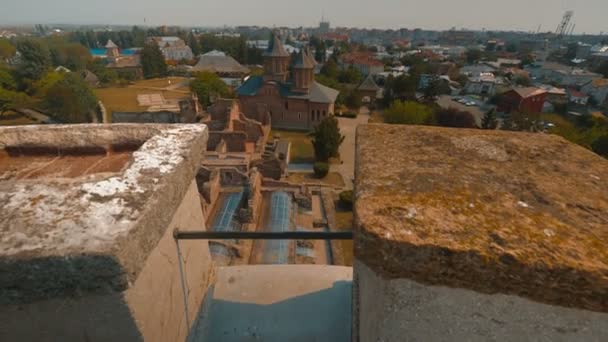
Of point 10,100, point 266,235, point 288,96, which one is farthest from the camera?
point 10,100

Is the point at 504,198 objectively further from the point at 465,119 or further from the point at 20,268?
the point at 465,119

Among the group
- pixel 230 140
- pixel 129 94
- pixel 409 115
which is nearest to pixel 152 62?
pixel 129 94

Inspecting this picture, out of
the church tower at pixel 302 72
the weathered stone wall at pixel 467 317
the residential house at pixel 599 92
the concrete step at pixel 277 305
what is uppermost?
the weathered stone wall at pixel 467 317

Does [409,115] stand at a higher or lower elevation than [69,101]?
higher

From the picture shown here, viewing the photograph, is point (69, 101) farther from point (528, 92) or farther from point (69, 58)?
point (528, 92)

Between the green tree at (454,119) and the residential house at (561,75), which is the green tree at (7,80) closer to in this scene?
the green tree at (454,119)

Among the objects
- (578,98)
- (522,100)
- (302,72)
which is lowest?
(578,98)

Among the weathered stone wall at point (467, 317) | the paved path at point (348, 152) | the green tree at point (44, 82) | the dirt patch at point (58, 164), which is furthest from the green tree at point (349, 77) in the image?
the weathered stone wall at point (467, 317)

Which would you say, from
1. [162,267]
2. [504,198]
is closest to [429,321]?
[504,198]
